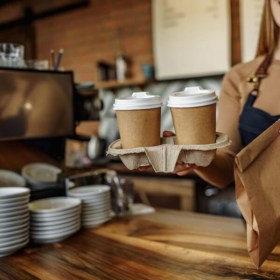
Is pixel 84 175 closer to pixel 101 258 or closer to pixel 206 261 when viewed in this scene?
pixel 101 258

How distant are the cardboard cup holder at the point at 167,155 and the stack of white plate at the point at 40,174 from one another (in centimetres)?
67

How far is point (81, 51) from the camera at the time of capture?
4.61 m

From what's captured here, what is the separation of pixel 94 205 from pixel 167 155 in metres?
0.63

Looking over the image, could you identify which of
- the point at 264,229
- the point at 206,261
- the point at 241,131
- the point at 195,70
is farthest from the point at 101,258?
the point at 195,70

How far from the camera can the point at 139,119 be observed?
880 millimetres

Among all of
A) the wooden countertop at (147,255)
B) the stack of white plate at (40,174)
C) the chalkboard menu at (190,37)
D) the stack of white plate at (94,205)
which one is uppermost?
the chalkboard menu at (190,37)

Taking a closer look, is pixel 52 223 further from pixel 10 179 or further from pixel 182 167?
pixel 182 167

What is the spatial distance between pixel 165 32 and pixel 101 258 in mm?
3067

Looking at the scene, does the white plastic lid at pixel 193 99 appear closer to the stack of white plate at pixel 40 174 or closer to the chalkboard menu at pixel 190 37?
the stack of white plate at pixel 40 174

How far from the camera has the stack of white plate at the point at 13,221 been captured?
1.12m

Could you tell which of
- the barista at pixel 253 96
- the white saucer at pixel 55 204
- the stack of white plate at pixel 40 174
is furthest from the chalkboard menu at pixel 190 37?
the white saucer at pixel 55 204

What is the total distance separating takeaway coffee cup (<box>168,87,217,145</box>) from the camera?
2.81ft

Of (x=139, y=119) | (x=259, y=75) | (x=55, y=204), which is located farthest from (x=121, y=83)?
(x=139, y=119)

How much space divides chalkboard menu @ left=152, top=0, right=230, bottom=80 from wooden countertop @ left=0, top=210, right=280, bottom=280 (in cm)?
234
